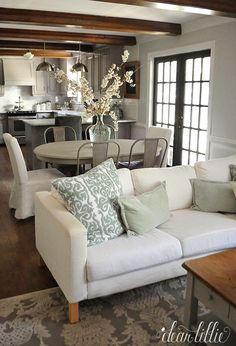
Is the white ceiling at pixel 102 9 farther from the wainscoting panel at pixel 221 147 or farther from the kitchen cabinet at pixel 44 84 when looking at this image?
the kitchen cabinet at pixel 44 84

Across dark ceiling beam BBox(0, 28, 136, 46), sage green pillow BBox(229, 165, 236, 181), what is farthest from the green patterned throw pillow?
dark ceiling beam BBox(0, 28, 136, 46)

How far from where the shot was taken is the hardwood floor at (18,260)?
8.75ft

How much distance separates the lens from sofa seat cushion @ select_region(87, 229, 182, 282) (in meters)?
2.21

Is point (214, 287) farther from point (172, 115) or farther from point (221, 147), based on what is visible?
point (172, 115)

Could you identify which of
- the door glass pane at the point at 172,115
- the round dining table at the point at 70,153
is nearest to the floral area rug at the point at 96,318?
the round dining table at the point at 70,153

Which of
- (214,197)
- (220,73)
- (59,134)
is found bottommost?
(214,197)

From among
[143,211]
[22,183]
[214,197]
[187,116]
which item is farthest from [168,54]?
[143,211]

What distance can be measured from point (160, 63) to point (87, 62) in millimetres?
2820

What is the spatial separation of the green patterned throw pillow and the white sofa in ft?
0.20

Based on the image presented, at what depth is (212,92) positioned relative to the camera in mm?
5102

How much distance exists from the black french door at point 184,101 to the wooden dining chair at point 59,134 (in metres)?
1.81

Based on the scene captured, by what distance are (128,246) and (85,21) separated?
369 cm

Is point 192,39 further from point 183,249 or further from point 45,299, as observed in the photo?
point 45,299

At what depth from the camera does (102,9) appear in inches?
182
